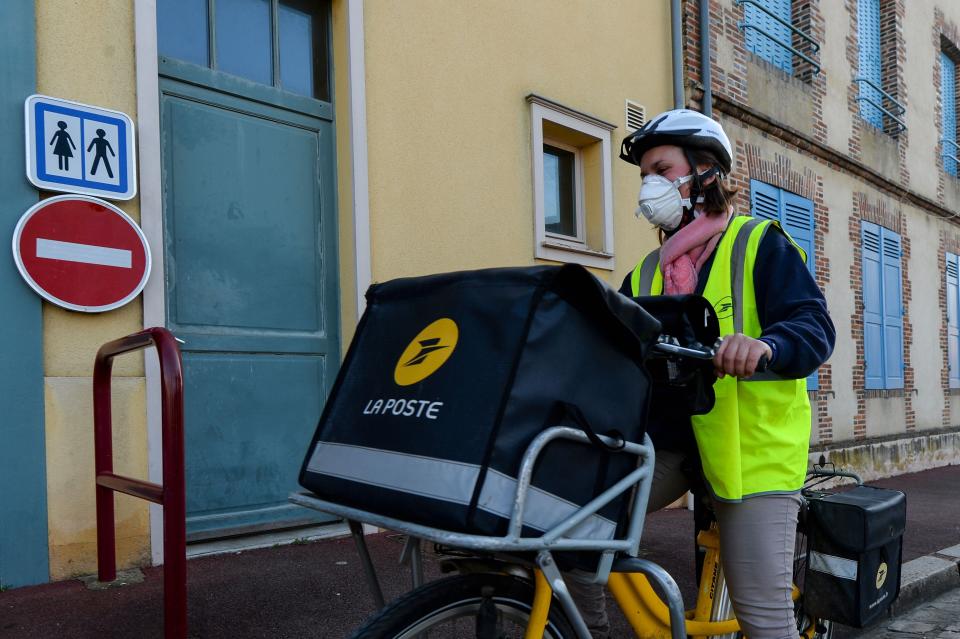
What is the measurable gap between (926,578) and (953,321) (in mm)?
10675

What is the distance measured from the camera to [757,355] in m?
1.89

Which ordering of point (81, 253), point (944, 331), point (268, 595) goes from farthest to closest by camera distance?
1. point (944, 331)
2. point (81, 253)
3. point (268, 595)

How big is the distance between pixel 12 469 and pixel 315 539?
1749 millimetres

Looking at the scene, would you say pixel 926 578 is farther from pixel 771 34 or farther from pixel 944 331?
pixel 944 331

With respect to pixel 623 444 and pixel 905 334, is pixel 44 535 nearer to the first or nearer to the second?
pixel 623 444

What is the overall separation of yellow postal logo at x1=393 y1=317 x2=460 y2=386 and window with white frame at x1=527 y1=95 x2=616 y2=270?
4.82 m

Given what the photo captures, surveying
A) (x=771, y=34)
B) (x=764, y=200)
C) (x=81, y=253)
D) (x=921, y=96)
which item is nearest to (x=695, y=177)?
(x=81, y=253)

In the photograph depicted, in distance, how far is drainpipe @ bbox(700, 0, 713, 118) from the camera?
8062 millimetres

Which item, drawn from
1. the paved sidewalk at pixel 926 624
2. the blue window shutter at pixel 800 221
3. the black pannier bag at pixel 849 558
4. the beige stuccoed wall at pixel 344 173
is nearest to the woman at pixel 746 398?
the black pannier bag at pixel 849 558

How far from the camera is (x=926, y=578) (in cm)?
478

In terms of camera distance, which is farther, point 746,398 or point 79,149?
point 79,149

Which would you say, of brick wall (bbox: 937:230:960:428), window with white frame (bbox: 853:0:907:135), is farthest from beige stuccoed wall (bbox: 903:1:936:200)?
brick wall (bbox: 937:230:960:428)

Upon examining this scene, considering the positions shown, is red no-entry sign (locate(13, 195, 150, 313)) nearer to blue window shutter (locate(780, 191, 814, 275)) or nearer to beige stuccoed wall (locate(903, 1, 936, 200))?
blue window shutter (locate(780, 191, 814, 275))

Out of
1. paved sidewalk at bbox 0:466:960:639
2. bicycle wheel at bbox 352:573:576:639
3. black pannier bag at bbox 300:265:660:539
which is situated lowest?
paved sidewalk at bbox 0:466:960:639
